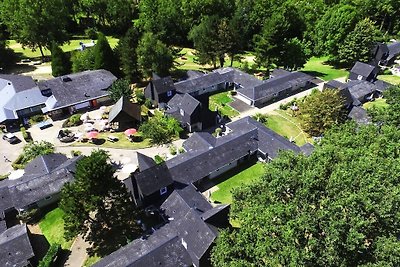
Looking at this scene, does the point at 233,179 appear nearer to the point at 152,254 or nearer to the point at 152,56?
the point at 152,254

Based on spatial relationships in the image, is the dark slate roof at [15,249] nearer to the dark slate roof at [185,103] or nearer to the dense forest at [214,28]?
the dark slate roof at [185,103]

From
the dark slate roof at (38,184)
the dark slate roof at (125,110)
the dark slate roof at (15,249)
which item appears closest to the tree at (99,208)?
the dark slate roof at (15,249)

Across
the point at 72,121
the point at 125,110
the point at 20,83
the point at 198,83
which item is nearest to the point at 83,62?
the point at 20,83

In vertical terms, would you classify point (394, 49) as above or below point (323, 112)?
above

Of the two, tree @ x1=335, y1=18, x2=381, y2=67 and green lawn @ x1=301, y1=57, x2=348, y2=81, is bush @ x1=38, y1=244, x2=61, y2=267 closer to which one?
green lawn @ x1=301, y1=57, x2=348, y2=81

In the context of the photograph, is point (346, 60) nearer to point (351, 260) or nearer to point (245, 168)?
point (245, 168)
